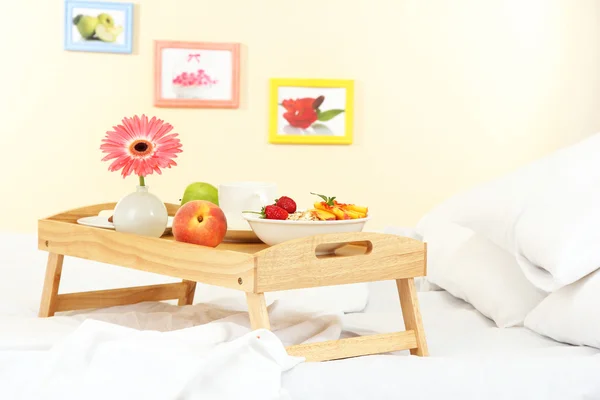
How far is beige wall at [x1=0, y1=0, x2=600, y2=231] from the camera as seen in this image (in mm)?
3918

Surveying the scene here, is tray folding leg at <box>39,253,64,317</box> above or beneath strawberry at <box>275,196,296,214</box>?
beneath

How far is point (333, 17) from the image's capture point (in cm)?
409

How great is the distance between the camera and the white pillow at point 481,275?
6.04 feet

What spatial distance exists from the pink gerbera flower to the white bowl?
257mm

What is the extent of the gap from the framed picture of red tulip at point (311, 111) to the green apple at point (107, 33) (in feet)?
2.54

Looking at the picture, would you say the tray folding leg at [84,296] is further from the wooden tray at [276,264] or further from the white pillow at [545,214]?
the white pillow at [545,214]

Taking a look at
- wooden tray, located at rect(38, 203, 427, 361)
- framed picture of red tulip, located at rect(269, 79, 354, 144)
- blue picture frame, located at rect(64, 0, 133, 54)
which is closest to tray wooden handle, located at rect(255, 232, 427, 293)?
wooden tray, located at rect(38, 203, 427, 361)

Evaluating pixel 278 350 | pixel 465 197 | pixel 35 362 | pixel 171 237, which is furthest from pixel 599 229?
pixel 35 362

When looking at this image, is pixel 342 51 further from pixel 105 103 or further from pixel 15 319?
pixel 15 319

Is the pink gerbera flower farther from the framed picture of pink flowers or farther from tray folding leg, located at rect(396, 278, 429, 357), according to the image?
the framed picture of pink flowers

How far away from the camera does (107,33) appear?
154 inches

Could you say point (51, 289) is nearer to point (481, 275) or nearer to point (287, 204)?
point (287, 204)

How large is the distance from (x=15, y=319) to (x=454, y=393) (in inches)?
35.0

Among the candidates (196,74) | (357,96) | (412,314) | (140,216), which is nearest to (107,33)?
(196,74)
